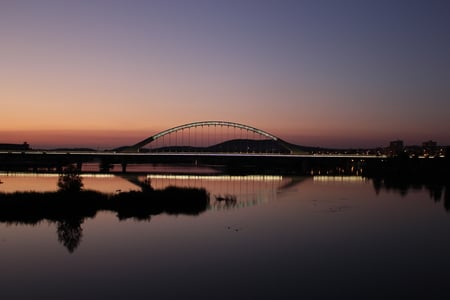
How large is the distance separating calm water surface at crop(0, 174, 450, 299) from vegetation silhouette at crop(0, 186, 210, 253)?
0.51 m

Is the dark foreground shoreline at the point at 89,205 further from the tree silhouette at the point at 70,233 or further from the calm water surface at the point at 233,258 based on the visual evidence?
the tree silhouette at the point at 70,233

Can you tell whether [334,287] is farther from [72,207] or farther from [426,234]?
[72,207]

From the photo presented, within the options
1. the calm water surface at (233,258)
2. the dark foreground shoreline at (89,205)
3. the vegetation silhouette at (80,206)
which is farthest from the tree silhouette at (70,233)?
the dark foreground shoreline at (89,205)

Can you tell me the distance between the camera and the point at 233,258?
13.2 metres

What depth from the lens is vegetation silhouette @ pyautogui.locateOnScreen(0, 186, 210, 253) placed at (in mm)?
18188

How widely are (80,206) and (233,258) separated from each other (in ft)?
34.8

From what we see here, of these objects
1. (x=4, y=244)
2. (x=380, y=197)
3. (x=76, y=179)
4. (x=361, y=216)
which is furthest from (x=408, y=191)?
(x=4, y=244)

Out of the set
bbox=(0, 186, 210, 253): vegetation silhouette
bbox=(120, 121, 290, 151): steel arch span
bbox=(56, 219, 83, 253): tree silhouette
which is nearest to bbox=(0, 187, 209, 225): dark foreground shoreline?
bbox=(0, 186, 210, 253): vegetation silhouette

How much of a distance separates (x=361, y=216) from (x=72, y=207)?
13.0 metres

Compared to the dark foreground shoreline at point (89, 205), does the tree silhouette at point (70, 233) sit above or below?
below

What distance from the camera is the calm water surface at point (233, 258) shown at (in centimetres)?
1040

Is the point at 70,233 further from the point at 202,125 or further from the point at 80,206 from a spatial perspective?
the point at 202,125

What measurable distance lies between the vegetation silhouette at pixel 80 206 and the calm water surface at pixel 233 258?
0.51 metres

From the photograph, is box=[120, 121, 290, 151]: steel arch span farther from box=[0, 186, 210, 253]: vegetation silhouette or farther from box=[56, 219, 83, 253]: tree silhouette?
box=[56, 219, 83, 253]: tree silhouette
